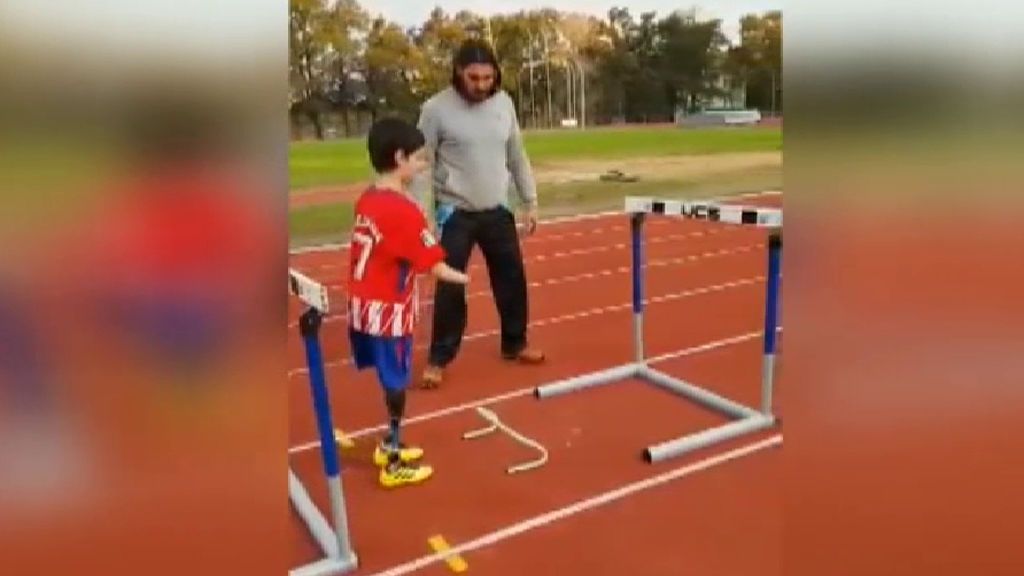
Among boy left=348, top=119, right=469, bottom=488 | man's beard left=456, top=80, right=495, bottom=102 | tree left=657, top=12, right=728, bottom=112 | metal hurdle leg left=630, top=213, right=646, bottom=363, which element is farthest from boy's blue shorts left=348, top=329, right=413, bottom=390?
tree left=657, top=12, right=728, bottom=112

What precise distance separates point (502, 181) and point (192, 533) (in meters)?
2.77

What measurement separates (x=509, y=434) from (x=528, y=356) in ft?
2.69

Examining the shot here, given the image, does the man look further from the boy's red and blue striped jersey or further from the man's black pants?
the boy's red and blue striped jersey

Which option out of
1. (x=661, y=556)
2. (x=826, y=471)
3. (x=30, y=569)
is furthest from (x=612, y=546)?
(x=30, y=569)

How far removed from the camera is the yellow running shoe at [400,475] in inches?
92.9

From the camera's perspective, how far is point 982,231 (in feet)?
2.17

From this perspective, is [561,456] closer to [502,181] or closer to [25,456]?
[502,181]

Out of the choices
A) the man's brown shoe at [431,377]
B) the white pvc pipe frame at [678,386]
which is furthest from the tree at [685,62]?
the man's brown shoe at [431,377]

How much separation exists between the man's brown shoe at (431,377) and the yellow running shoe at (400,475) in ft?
2.68

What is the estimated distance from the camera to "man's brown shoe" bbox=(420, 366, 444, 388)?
3.21 m

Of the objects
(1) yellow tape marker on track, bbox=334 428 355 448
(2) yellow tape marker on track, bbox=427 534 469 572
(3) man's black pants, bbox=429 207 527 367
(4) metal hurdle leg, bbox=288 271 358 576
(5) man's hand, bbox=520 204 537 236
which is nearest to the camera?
(4) metal hurdle leg, bbox=288 271 358 576

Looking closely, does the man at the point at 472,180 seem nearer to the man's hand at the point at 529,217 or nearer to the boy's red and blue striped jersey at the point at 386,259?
the man's hand at the point at 529,217

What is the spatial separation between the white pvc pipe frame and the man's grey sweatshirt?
535 millimetres

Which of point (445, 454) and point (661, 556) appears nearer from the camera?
point (661, 556)
